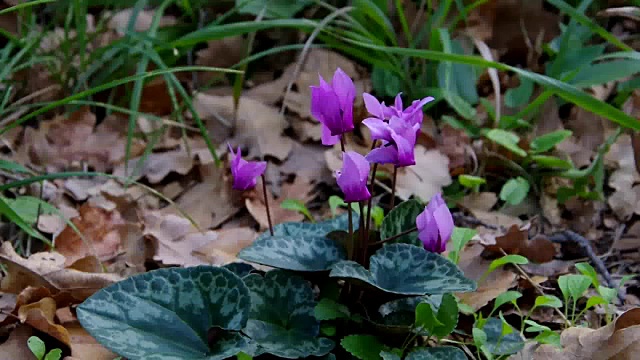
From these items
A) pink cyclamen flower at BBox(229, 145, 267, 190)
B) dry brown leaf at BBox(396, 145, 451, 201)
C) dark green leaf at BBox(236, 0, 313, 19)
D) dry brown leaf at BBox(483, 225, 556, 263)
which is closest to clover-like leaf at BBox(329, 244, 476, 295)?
pink cyclamen flower at BBox(229, 145, 267, 190)

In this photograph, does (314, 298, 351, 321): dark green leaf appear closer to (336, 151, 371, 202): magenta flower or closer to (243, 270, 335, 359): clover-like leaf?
(243, 270, 335, 359): clover-like leaf

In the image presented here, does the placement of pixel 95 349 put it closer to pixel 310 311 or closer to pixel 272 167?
pixel 310 311

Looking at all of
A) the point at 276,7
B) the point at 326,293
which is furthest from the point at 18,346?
the point at 276,7

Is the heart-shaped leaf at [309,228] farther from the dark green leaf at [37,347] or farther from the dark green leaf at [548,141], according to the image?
the dark green leaf at [548,141]

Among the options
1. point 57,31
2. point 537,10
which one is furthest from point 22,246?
point 537,10

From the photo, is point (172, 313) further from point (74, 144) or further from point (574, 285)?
point (74, 144)

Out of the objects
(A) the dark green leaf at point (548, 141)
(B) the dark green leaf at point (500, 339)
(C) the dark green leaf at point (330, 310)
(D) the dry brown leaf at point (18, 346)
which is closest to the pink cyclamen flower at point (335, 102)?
(C) the dark green leaf at point (330, 310)
